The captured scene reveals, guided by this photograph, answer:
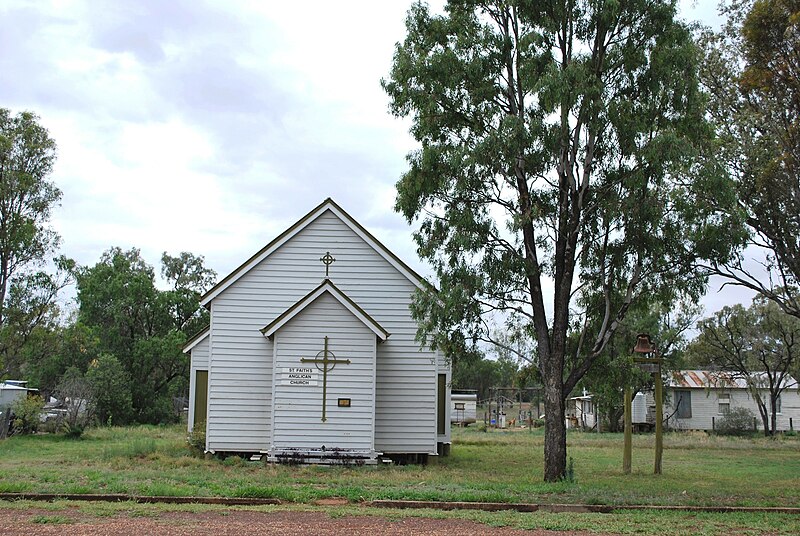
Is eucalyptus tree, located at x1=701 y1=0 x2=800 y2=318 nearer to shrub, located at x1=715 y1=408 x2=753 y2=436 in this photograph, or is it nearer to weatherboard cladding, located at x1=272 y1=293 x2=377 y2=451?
weatherboard cladding, located at x1=272 y1=293 x2=377 y2=451

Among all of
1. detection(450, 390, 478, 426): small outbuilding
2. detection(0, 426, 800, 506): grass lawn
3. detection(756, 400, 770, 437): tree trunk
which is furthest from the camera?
detection(450, 390, 478, 426): small outbuilding

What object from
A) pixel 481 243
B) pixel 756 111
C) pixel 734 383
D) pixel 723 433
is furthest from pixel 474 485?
pixel 734 383

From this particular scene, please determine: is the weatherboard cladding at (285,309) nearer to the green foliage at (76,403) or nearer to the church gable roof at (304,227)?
the church gable roof at (304,227)

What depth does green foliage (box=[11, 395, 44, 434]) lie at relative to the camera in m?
29.4

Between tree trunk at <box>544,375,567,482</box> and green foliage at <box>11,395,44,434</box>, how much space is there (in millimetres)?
21326

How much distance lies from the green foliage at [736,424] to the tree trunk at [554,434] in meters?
31.9

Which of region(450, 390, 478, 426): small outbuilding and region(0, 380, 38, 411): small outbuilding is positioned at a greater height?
region(0, 380, 38, 411): small outbuilding

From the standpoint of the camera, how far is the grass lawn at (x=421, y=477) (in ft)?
45.0

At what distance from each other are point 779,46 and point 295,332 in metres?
15.4

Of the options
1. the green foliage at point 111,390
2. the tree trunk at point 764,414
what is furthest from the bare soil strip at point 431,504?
the tree trunk at point 764,414

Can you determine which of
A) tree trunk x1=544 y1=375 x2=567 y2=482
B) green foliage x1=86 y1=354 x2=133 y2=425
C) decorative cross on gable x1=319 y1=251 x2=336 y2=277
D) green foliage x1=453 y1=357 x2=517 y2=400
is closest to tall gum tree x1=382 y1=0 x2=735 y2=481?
tree trunk x1=544 y1=375 x2=567 y2=482

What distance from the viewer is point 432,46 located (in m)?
17.8

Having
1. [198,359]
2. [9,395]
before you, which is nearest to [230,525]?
[198,359]

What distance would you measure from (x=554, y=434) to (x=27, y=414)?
853 inches
